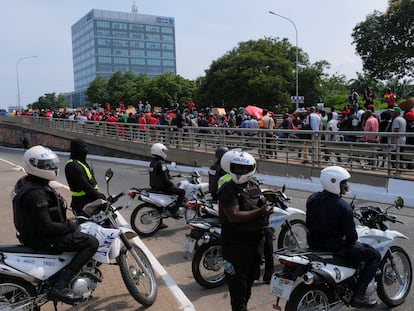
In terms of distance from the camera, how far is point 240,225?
3785 mm

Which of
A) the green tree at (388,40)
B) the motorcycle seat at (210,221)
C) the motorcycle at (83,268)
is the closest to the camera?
the motorcycle at (83,268)

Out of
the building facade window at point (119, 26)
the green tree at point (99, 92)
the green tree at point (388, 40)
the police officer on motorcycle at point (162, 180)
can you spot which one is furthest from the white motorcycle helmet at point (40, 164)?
the building facade window at point (119, 26)

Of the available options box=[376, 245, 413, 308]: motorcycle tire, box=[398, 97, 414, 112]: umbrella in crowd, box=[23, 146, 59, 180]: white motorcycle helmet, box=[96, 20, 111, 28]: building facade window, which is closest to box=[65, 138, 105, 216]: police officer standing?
box=[23, 146, 59, 180]: white motorcycle helmet

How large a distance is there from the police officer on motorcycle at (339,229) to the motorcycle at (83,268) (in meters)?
1.85

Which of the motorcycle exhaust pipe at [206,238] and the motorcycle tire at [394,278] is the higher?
the motorcycle exhaust pipe at [206,238]

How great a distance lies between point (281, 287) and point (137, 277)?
66.0 inches

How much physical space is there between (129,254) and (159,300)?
653mm

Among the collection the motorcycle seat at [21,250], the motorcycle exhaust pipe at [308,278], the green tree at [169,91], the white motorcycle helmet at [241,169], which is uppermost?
the green tree at [169,91]

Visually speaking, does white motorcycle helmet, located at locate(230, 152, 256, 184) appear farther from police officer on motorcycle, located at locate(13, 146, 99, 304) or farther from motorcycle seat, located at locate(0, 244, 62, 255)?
motorcycle seat, located at locate(0, 244, 62, 255)

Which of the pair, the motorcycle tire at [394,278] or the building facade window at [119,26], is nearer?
the motorcycle tire at [394,278]

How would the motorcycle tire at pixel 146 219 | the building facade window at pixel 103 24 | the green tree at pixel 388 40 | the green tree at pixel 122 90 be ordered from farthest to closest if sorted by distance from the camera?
the building facade window at pixel 103 24 < the green tree at pixel 122 90 < the green tree at pixel 388 40 < the motorcycle tire at pixel 146 219

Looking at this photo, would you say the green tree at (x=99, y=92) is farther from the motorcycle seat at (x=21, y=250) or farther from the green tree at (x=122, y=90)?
the motorcycle seat at (x=21, y=250)

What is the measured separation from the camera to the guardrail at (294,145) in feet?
35.0

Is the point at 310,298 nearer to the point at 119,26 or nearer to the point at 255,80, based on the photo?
the point at 255,80
